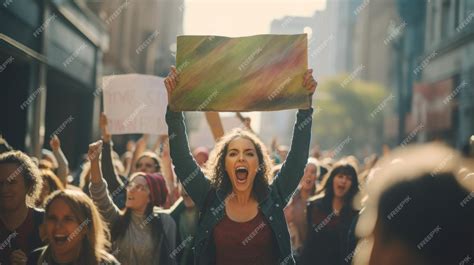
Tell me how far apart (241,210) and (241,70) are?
119 centimetres

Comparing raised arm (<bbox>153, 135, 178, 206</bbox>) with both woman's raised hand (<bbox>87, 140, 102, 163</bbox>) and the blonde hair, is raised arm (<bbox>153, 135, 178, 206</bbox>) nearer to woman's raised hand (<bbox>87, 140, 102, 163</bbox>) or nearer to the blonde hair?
woman's raised hand (<bbox>87, 140, 102, 163</bbox>)

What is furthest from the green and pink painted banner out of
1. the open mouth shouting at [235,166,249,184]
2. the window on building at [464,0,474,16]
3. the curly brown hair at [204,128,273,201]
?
the window on building at [464,0,474,16]

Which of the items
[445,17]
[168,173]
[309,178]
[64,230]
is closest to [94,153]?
[64,230]

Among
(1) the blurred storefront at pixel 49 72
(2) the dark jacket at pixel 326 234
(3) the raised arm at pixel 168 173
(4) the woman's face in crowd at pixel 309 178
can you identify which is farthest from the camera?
(1) the blurred storefront at pixel 49 72

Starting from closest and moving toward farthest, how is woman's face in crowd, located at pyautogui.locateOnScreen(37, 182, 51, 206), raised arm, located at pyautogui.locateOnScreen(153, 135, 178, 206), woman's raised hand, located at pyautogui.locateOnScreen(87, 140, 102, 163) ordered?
woman's raised hand, located at pyautogui.locateOnScreen(87, 140, 102, 163), woman's face in crowd, located at pyautogui.locateOnScreen(37, 182, 51, 206), raised arm, located at pyautogui.locateOnScreen(153, 135, 178, 206)

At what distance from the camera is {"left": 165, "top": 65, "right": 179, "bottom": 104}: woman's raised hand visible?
4.53 metres

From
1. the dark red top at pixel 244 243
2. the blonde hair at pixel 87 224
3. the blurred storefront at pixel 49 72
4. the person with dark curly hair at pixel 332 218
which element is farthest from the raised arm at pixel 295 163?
the blurred storefront at pixel 49 72

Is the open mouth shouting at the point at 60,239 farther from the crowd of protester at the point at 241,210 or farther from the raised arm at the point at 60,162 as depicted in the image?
the raised arm at the point at 60,162

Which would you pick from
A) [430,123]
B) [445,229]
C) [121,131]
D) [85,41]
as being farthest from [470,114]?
[445,229]

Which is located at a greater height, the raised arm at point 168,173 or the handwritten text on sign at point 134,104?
the handwritten text on sign at point 134,104

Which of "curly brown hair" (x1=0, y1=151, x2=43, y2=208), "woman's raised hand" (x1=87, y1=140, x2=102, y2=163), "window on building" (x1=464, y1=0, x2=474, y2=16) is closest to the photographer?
"curly brown hair" (x1=0, y1=151, x2=43, y2=208)

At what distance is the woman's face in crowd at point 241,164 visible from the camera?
4.20 metres

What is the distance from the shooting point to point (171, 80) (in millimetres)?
4547

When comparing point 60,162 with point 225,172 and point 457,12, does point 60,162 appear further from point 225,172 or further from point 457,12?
point 457,12
